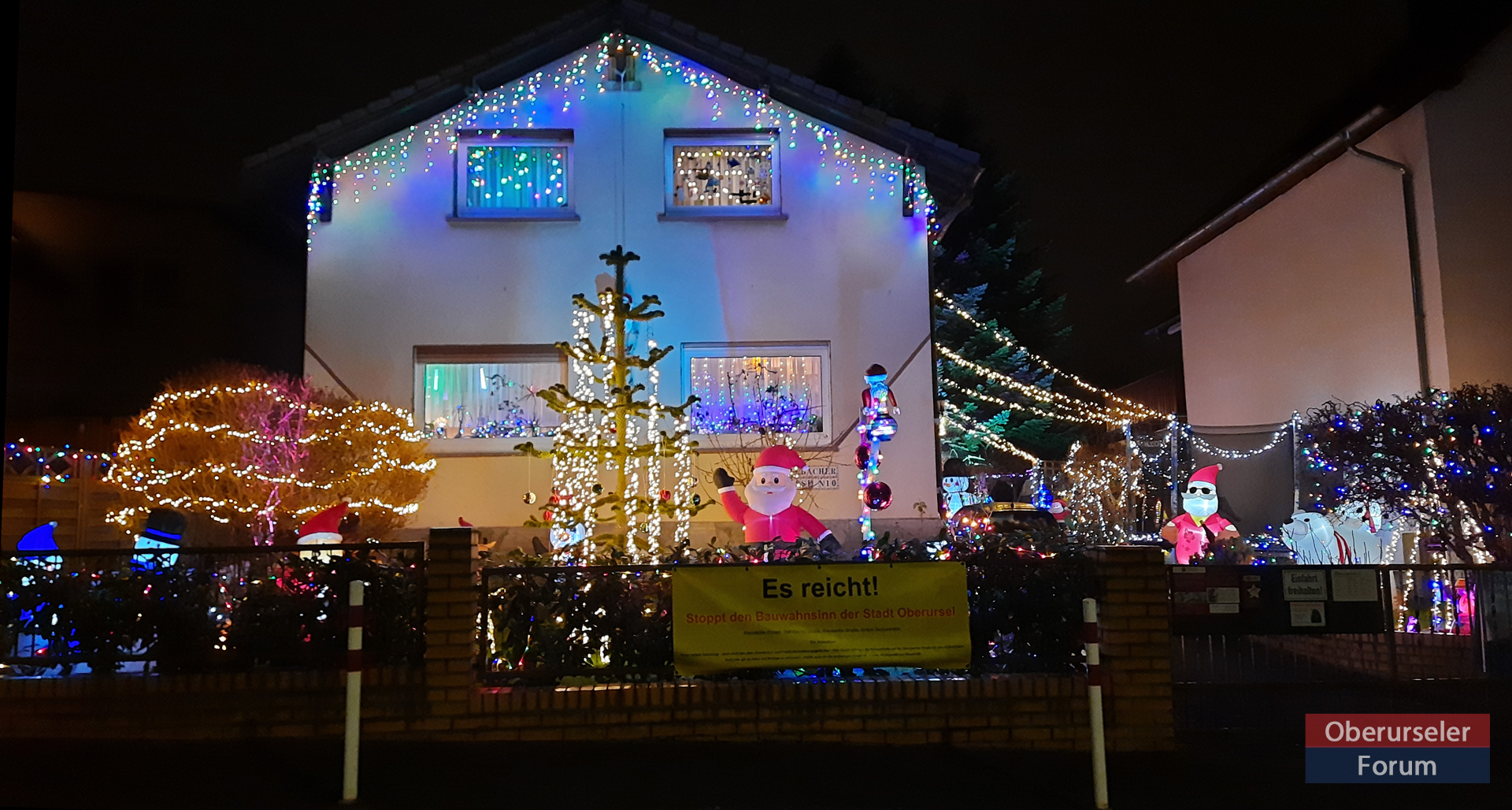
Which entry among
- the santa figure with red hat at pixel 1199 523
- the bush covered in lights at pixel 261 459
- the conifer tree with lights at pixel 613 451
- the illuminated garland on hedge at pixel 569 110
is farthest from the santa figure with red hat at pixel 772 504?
the santa figure with red hat at pixel 1199 523

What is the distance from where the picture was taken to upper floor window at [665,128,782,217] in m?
13.7

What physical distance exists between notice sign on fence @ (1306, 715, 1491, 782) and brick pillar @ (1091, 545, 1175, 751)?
35.1 inches

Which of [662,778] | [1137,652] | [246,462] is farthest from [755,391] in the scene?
[662,778]

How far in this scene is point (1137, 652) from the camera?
646 centimetres

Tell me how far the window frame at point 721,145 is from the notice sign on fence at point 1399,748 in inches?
363

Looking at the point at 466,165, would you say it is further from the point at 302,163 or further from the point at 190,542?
the point at 190,542

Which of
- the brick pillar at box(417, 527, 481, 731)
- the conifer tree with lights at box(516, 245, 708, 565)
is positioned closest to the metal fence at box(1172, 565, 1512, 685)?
the conifer tree with lights at box(516, 245, 708, 565)

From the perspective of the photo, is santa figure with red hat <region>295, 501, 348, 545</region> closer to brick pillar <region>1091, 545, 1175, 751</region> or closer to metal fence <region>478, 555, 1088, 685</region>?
metal fence <region>478, 555, 1088, 685</region>

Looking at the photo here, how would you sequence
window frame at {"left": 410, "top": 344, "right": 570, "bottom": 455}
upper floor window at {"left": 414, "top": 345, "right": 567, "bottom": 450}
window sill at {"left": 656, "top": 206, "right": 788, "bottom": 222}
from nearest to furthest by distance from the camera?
window frame at {"left": 410, "top": 344, "right": 570, "bottom": 455} → upper floor window at {"left": 414, "top": 345, "right": 567, "bottom": 450} → window sill at {"left": 656, "top": 206, "right": 788, "bottom": 222}

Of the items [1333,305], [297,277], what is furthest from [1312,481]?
[297,277]

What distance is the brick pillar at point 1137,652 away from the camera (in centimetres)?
641

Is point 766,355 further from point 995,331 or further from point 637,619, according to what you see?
point 995,331

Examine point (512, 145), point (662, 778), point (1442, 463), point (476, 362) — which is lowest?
point (662, 778)

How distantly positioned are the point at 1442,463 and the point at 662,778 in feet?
34.1
